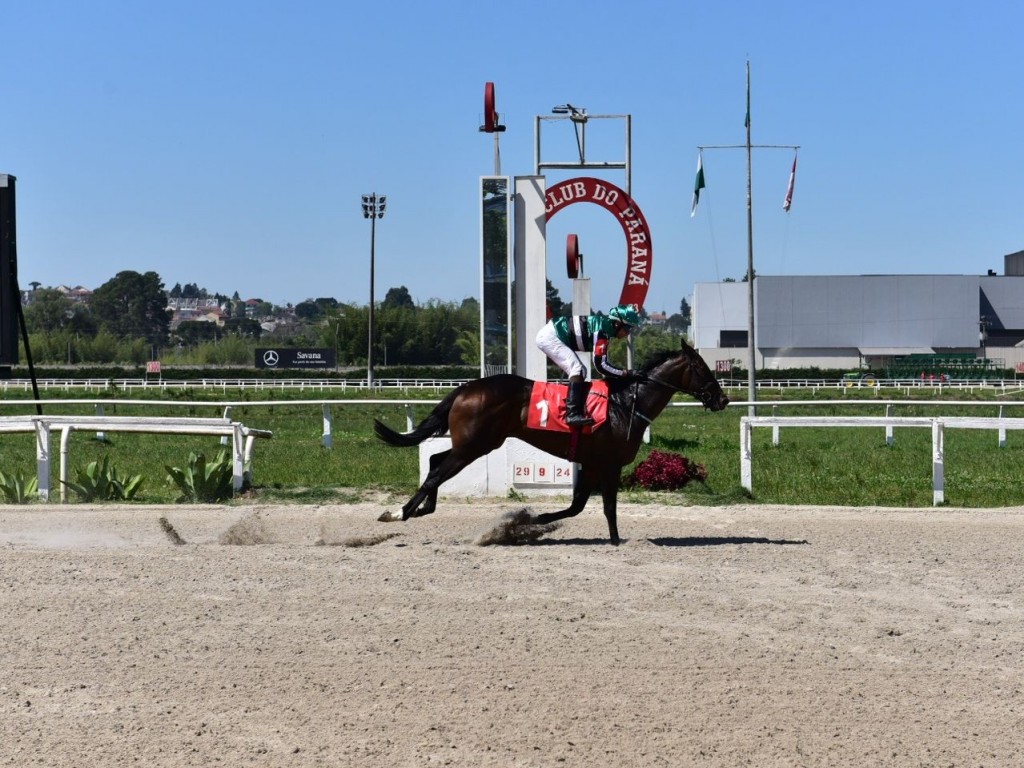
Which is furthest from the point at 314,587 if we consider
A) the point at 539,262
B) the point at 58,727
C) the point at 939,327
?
the point at 939,327

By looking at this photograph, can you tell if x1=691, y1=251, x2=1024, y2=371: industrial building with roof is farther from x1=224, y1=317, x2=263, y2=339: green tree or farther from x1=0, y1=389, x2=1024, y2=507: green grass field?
x1=224, y1=317, x2=263, y2=339: green tree

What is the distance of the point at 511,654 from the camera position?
5605 mm

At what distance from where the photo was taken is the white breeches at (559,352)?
926 centimetres

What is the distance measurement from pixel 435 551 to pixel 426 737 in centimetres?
388

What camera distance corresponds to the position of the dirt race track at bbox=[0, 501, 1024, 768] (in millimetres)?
4512

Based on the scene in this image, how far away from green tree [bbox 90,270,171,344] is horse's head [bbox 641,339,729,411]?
5112 inches

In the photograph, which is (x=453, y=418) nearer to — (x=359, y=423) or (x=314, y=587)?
(x=314, y=587)

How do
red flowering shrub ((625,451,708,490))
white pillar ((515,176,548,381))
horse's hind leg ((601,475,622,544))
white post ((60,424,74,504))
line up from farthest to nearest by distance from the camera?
red flowering shrub ((625,451,708,490)), white post ((60,424,74,504)), white pillar ((515,176,548,381)), horse's hind leg ((601,475,622,544))

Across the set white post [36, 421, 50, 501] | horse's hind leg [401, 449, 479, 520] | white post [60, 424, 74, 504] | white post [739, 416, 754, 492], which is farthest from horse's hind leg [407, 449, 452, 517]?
white post [36, 421, 50, 501]

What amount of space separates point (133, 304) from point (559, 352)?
458ft

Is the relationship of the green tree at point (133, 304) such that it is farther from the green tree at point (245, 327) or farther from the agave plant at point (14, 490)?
the agave plant at point (14, 490)

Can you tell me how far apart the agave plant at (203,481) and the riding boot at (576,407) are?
15.0 feet

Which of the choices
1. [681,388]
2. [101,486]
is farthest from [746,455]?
[101,486]

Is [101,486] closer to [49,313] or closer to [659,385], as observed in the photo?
[659,385]
